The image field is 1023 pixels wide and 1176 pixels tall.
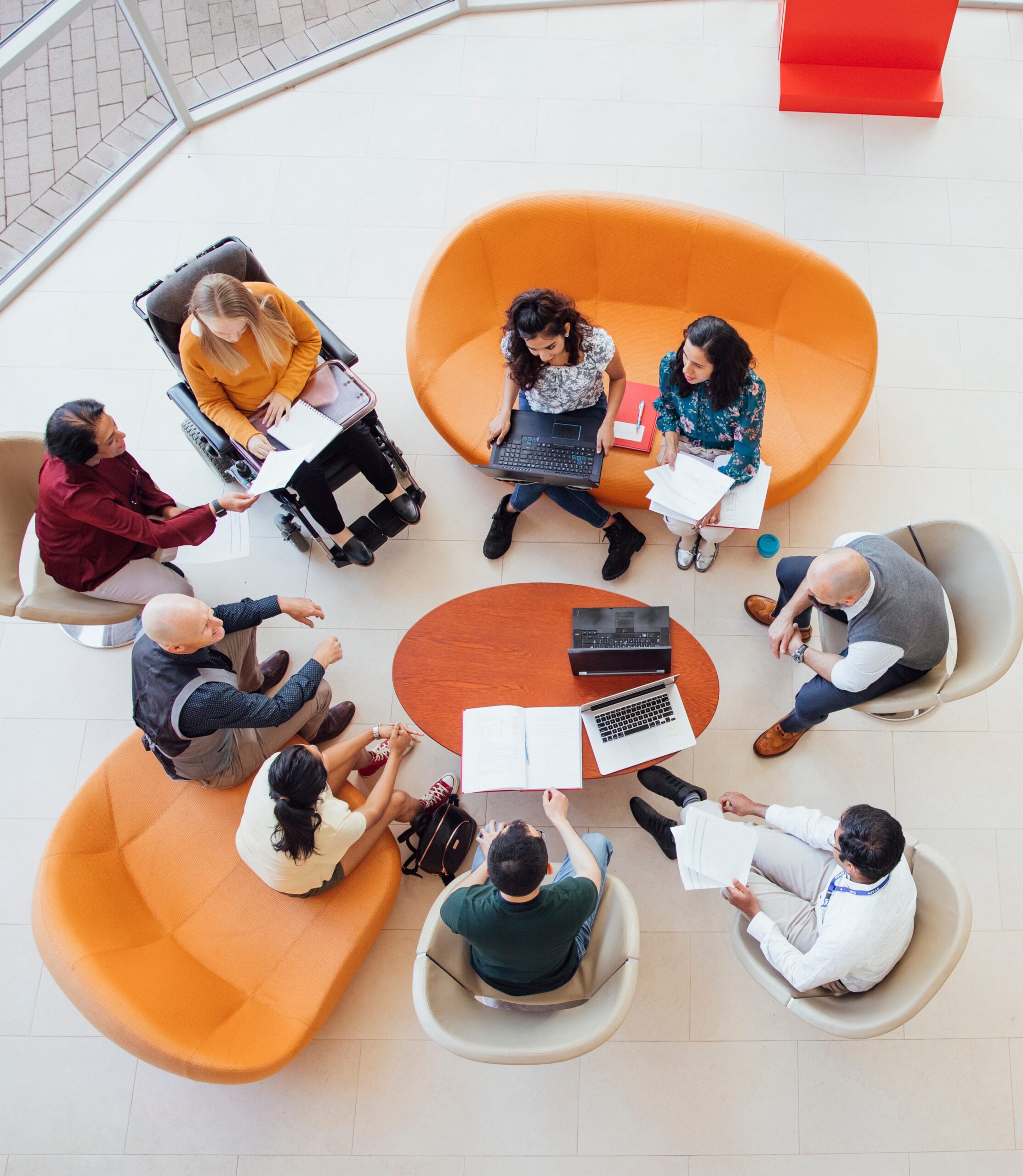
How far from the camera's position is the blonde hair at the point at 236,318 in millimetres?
2787

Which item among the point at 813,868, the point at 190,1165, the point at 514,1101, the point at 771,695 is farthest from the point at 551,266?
the point at 190,1165

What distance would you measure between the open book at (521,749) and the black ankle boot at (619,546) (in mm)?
882

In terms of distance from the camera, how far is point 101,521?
2.81 m

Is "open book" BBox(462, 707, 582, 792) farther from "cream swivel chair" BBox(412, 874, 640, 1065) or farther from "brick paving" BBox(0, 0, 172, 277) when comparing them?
"brick paving" BBox(0, 0, 172, 277)

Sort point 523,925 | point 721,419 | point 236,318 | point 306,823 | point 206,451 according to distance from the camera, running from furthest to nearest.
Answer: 1. point 206,451
2. point 721,419
3. point 236,318
4. point 306,823
5. point 523,925

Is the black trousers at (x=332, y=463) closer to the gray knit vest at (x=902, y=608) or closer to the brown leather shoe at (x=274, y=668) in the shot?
the brown leather shoe at (x=274, y=668)

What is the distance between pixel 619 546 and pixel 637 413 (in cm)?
57

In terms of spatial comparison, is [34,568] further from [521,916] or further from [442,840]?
[521,916]

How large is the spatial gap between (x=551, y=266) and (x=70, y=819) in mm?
2887

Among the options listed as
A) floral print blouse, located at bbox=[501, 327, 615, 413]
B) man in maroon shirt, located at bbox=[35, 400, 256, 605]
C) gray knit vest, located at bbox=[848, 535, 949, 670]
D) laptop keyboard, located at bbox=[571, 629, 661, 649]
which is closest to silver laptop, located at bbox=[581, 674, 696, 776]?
laptop keyboard, located at bbox=[571, 629, 661, 649]

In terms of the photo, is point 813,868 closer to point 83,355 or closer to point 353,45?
point 83,355

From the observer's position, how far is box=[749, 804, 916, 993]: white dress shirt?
2.25 meters

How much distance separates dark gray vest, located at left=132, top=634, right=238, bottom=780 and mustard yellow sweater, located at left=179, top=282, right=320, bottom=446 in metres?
0.94

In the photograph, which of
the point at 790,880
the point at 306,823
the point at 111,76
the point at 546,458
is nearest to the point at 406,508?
the point at 546,458
